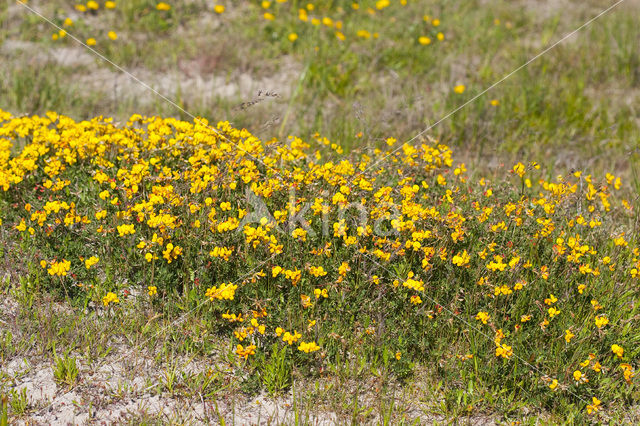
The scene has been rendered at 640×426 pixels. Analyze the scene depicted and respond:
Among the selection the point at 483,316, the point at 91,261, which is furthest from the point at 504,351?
the point at 91,261

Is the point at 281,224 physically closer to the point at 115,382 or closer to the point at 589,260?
the point at 115,382

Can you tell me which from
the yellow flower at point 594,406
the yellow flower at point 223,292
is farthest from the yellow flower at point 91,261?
the yellow flower at point 594,406

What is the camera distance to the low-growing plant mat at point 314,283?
3.41 metres

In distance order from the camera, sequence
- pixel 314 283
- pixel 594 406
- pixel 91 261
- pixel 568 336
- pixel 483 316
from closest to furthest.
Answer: pixel 594 406 → pixel 568 336 → pixel 483 316 → pixel 91 261 → pixel 314 283

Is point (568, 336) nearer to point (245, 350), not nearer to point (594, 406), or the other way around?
point (594, 406)

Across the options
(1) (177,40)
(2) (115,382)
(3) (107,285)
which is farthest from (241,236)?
(1) (177,40)

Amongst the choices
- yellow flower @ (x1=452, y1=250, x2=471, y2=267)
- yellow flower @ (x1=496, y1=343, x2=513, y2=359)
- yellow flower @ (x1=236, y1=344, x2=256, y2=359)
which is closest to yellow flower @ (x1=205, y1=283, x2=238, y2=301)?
yellow flower @ (x1=236, y1=344, x2=256, y2=359)

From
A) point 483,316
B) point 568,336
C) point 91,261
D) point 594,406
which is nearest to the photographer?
point 594,406

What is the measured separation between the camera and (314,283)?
371 centimetres

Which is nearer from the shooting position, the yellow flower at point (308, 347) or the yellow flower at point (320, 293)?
the yellow flower at point (308, 347)

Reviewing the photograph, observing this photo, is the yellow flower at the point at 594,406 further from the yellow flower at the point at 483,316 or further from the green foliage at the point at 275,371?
the green foliage at the point at 275,371

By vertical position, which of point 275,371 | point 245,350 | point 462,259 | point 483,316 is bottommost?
point 275,371

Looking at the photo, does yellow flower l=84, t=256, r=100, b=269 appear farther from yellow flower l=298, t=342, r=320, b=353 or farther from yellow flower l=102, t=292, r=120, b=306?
yellow flower l=298, t=342, r=320, b=353

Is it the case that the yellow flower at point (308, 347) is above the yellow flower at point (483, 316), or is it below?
below
